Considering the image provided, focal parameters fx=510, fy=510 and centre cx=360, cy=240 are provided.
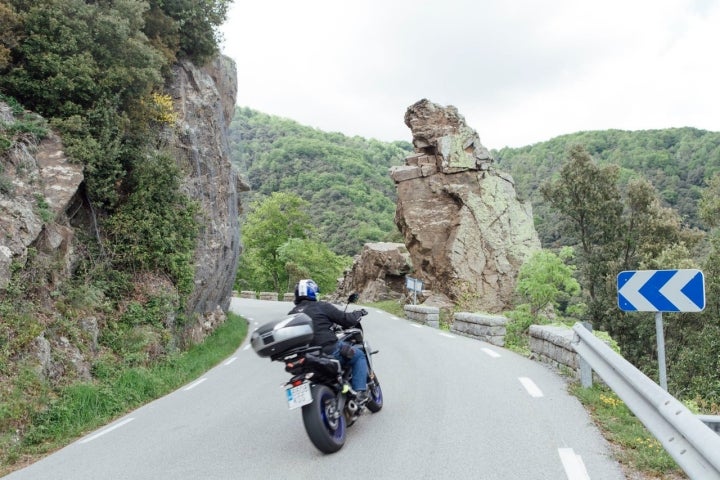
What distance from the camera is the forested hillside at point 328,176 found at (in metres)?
82.5

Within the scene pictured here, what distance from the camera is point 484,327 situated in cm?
1416

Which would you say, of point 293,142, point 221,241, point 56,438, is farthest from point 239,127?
point 56,438

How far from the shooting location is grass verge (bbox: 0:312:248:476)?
6524 mm

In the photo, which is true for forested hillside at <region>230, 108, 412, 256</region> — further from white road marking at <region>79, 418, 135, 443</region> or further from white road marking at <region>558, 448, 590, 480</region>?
white road marking at <region>558, 448, 590, 480</region>

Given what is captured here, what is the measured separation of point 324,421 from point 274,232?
4604 centimetres

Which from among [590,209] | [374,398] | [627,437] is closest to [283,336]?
[374,398]

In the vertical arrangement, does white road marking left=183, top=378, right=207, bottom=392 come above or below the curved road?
below

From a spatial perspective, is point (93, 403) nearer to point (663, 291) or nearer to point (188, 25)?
point (663, 291)

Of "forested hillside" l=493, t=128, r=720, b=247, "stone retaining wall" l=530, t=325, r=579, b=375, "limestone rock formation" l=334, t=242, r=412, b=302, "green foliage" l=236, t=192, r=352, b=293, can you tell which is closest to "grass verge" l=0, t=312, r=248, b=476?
"stone retaining wall" l=530, t=325, r=579, b=375

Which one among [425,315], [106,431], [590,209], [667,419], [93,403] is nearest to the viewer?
[667,419]

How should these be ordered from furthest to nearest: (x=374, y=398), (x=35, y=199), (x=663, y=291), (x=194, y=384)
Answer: (x=194, y=384), (x=35, y=199), (x=374, y=398), (x=663, y=291)

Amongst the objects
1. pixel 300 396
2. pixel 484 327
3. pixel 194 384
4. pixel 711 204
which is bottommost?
pixel 194 384

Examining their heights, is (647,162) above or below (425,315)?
above

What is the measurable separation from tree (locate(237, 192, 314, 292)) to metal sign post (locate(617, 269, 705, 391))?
143 ft
